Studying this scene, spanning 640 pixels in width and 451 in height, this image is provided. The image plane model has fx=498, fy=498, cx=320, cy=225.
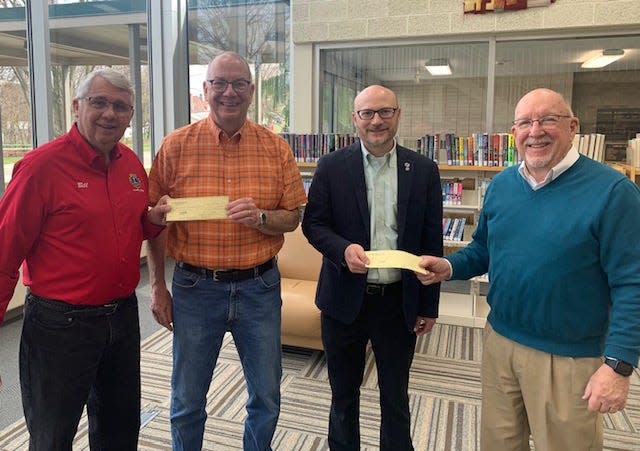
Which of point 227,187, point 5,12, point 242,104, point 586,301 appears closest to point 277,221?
point 227,187

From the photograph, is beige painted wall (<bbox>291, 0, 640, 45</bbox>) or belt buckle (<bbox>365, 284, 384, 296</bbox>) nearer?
belt buckle (<bbox>365, 284, 384, 296</bbox>)

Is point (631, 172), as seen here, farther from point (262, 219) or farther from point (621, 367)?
point (262, 219)

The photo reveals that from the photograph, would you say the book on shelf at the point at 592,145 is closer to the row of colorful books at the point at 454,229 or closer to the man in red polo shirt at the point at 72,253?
the row of colorful books at the point at 454,229

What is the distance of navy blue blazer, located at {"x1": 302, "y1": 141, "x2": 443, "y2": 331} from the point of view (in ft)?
6.33

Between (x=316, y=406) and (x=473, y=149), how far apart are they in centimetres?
279

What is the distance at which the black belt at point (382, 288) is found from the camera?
1.95 m

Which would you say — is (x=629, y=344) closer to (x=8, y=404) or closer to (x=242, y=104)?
(x=242, y=104)

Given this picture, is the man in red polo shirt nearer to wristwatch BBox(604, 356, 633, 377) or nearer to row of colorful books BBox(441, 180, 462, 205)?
wristwatch BBox(604, 356, 633, 377)

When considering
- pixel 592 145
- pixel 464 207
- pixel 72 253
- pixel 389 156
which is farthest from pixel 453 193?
pixel 72 253

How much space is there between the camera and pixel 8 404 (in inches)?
113

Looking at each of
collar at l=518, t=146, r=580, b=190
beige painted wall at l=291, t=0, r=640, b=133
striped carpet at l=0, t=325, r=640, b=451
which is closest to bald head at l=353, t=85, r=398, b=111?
collar at l=518, t=146, r=580, b=190

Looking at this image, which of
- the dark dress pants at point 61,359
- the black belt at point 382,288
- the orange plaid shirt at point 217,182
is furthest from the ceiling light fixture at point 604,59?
the dark dress pants at point 61,359

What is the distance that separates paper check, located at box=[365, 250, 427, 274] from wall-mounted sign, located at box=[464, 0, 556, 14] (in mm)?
3857

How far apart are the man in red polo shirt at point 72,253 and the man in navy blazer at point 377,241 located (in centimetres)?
67
